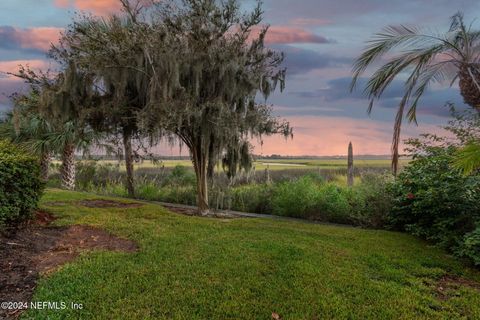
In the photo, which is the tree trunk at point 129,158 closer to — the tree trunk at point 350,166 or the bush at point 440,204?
the bush at point 440,204

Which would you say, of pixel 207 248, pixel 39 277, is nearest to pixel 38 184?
pixel 39 277

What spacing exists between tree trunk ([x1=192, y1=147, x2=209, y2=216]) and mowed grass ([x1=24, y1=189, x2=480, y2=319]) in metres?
2.65

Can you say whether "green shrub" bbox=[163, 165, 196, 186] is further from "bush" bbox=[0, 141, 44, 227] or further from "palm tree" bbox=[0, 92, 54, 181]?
"bush" bbox=[0, 141, 44, 227]

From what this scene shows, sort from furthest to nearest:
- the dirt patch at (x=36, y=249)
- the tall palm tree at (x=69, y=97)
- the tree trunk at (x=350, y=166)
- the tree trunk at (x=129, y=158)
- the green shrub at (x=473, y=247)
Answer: the tree trunk at (x=350, y=166) → the tree trunk at (x=129, y=158) → the tall palm tree at (x=69, y=97) → the green shrub at (x=473, y=247) → the dirt patch at (x=36, y=249)

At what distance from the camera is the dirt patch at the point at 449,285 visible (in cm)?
429

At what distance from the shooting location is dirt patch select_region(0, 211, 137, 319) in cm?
A: 406

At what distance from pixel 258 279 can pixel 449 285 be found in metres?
2.34

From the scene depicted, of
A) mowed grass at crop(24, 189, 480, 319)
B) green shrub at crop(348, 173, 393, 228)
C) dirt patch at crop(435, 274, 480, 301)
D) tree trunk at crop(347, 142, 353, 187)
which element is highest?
tree trunk at crop(347, 142, 353, 187)

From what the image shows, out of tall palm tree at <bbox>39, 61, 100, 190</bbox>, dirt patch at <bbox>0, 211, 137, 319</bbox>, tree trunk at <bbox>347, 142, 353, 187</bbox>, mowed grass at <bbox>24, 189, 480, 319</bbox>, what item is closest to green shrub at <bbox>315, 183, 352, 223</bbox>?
mowed grass at <bbox>24, 189, 480, 319</bbox>

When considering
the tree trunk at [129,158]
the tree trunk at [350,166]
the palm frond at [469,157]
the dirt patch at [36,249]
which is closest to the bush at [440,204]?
the palm frond at [469,157]

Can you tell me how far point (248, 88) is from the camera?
8375 mm

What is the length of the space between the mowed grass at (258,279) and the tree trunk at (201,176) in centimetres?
265

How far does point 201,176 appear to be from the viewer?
30.0ft

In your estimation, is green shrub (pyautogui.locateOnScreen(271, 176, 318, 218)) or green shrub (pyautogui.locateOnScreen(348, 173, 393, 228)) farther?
green shrub (pyautogui.locateOnScreen(271, 176, 318, 218))
